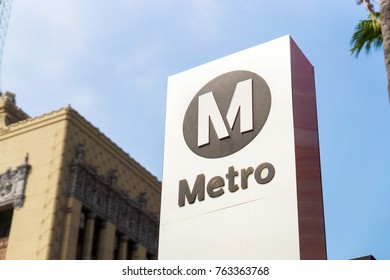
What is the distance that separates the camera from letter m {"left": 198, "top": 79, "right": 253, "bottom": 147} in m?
15.8

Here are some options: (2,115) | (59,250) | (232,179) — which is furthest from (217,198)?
(2,115)

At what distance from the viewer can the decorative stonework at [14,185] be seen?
4078 centimetres

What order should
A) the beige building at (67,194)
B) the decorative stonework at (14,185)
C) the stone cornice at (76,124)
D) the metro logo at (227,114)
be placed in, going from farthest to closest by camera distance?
the stone cornice at (76,124), the decorative stonework at (14,185), the beige building at (67,194), the metro logo at (227,114)

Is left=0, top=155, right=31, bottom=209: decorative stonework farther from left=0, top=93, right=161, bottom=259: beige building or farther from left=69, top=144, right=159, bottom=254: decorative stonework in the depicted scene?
left=69, top=144, right=159, bottom=254: decorative stonework

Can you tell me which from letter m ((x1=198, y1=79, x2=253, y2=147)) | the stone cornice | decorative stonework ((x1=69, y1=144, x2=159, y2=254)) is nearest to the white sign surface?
letter m ((x1=198, y1=79, x2=253, y2=147))

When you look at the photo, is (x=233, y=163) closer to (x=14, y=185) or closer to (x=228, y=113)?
(x=228, y=113)

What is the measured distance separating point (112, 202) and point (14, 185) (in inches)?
231

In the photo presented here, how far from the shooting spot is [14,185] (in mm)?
41625

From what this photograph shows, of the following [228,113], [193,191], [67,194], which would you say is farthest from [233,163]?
[67,194]

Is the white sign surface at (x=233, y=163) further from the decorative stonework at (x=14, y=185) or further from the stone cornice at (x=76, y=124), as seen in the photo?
the stone cornice at (x=76, y=124)

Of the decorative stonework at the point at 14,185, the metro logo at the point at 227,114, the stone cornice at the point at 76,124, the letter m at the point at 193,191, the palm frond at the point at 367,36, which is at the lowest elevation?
the letter m at the point at 193,191

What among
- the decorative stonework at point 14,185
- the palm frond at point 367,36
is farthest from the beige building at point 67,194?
the palm frond at point 367,36
